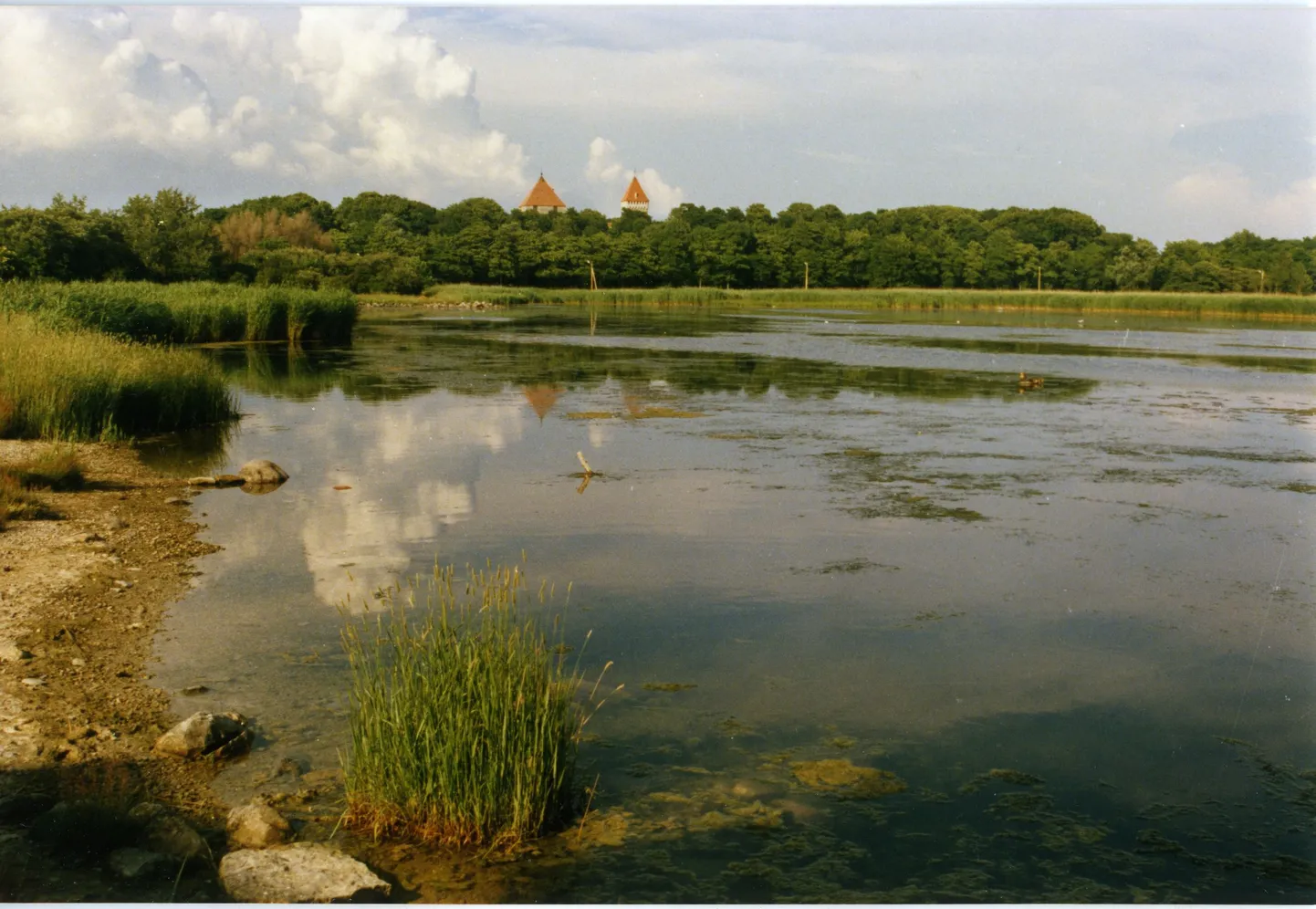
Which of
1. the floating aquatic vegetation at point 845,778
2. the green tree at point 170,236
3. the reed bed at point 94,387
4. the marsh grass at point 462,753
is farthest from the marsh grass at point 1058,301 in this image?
the marsh grass at point 462,753

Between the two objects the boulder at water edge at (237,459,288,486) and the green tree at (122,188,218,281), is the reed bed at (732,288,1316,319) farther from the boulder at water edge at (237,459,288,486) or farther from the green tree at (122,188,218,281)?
the boulder at water edge at (237,459,288,486)

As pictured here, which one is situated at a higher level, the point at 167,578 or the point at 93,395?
the point at 93,395

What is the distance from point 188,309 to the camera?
3247cm

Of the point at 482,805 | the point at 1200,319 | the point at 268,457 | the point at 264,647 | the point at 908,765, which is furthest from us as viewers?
the point at 1200,319

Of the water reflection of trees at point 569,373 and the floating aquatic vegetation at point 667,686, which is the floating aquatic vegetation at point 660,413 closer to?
the water reflection of trees at point 569,373

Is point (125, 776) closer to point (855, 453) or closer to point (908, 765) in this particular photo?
point (908, 765)

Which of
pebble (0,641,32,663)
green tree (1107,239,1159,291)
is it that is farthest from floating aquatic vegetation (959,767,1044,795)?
green tree (1107,239,1159,291)

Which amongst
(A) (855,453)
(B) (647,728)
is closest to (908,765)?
(B) (647,728)

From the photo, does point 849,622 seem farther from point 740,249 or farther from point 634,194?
point 634,194

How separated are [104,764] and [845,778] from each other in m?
4.02

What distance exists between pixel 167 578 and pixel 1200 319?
67.6m

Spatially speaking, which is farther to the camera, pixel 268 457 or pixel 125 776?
pixel 268 457

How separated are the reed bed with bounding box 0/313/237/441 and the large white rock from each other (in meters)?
12.1

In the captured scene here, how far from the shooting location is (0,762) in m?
5.88
